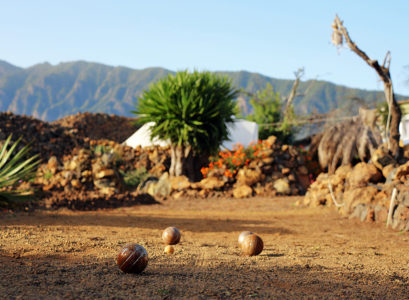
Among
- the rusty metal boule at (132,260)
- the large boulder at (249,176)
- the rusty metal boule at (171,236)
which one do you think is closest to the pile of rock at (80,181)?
the large boulder at (249,176)

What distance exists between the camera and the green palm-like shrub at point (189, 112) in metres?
13.4

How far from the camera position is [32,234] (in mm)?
4859

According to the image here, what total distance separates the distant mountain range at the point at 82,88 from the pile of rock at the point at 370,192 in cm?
10626

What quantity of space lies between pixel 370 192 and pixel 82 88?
528 ft

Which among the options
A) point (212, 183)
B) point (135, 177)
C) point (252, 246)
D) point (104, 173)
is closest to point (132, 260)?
point (252, 246)

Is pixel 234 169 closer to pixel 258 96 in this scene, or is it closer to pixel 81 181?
pixel 81 181

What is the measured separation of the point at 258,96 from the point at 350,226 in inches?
781

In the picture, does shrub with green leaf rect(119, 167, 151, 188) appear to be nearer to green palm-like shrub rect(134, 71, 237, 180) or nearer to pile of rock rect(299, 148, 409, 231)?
green palm-like shrub rect(134, 71, 237, 180)

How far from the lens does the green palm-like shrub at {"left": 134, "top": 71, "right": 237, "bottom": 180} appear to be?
13352 mm

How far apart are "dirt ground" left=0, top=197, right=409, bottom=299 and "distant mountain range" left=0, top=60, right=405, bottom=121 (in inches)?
4338

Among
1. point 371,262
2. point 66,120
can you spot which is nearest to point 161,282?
point 371,262

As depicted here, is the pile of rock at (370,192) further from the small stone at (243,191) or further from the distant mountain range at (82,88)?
the distant mountain range at (82,88)

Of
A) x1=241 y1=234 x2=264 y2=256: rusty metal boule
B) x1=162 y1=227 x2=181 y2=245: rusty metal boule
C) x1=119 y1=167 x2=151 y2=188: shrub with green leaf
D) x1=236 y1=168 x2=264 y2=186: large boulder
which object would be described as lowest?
x1=119 y1=167 x2=151 y2=188: shrub with green leaf

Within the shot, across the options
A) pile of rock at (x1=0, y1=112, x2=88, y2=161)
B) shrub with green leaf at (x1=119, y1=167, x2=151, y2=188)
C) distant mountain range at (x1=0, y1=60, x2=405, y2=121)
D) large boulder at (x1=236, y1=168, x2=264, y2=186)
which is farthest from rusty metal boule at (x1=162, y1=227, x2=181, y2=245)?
distant mountain range at (x1=0, y1=60, x2=405, y2=121)
